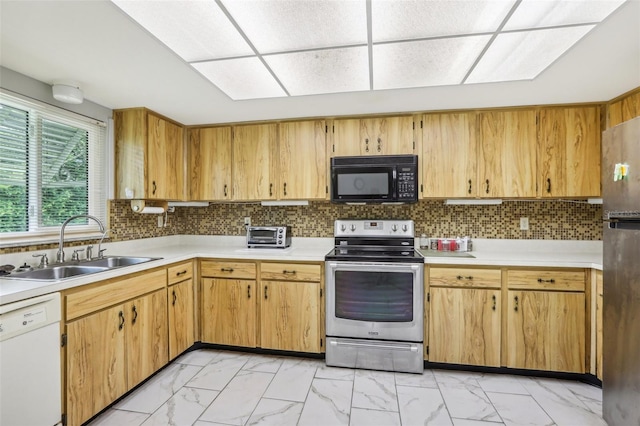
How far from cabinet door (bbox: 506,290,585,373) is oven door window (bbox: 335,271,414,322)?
78cm

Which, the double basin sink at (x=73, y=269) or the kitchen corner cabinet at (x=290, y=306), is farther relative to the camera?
the kitchen corner cabinet at (x=290, y=306)

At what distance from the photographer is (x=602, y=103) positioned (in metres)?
2.41

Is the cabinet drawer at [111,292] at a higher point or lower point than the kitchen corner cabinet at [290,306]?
higher

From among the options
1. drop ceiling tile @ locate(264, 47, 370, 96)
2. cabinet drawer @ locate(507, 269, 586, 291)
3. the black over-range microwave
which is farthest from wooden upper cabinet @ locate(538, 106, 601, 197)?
drop ceiling tile @ locate(264, 47, 370, 96)

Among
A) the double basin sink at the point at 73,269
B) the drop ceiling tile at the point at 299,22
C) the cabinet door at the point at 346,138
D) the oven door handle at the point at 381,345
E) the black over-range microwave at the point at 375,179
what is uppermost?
the drop ceiling tile at the point at 299,22

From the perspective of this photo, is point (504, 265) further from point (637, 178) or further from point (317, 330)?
point (317, 330)

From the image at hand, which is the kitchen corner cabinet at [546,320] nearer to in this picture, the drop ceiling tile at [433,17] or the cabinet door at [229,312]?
the drop ceiling tile at [433,17]

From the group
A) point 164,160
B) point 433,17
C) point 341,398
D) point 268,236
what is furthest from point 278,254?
point 433,17

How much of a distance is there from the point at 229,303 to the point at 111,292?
3.28 ft

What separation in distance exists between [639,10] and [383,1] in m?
1.12

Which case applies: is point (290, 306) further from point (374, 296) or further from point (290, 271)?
point (374, 296)

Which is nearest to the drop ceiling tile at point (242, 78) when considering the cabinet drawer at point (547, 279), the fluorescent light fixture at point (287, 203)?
the fluorescent light fixture at point (287, 203)

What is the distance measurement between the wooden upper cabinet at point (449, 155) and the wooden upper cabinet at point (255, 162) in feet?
4.67

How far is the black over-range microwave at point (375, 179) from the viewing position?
8.57ft
